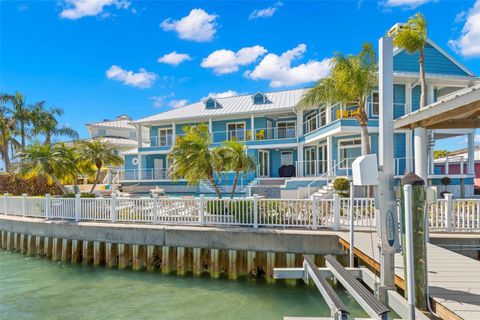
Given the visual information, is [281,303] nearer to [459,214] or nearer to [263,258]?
[263,258]

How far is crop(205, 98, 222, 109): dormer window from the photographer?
2500 cm

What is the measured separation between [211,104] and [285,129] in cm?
717

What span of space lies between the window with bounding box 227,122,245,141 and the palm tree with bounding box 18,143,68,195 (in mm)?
13534

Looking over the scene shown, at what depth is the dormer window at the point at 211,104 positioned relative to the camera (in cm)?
2500

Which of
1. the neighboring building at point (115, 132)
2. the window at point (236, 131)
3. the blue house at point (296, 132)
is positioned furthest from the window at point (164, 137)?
the neighboring building at point (115, 132)

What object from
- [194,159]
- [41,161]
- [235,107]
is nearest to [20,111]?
[41,161]

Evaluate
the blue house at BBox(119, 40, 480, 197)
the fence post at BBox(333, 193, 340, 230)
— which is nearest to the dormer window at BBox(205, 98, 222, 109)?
the blue house at BBox(119, 40, 480, 197)

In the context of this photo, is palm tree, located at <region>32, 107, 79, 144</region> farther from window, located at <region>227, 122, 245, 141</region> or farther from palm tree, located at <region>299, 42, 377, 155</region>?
palm tree, located at <region>299, 42, 377, 155</region>

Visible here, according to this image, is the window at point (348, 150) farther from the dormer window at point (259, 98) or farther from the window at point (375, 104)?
the dormer window at point (259, 98)

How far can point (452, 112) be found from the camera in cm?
571

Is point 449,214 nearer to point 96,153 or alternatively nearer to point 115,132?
point 96,153

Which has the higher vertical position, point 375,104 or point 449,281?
point 375,104

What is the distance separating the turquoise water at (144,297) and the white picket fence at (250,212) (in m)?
1.81

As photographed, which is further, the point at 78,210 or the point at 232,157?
the point at 232,157
